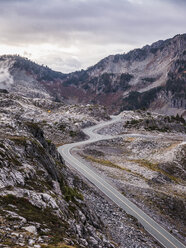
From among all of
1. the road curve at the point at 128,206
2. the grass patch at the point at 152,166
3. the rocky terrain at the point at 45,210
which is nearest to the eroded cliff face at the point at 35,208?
the rocky terrain at the point at 45,210

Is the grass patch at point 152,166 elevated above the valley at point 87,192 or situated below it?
below

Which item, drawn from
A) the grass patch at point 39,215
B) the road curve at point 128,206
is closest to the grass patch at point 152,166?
the road curve at point 128,206

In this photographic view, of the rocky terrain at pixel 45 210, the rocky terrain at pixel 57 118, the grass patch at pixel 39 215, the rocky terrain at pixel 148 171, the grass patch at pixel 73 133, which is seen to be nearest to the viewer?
the rocky terrain at pixel 45 210

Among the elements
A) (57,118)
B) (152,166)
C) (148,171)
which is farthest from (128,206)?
(57,118)

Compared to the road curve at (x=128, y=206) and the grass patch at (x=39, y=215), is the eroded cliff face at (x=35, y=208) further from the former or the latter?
the road curve at (x=128, y=206)

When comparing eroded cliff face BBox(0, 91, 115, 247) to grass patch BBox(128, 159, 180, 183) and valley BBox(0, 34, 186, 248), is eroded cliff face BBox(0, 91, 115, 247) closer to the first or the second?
valley BBox(0, 34, 186, 248)

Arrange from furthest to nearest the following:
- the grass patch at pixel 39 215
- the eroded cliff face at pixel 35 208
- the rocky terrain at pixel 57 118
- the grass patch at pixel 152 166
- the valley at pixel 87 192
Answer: the rocky terrain at pixel 57 118 < the grass patch at pixel 152 166 < the valley at pixel 87 192 < the grass patch at pixel 39 215 < the eroded cliff face at pixel 35 208

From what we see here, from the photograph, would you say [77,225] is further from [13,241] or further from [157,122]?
[157,122]

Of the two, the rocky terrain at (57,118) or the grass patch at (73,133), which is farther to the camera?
the grass patch at (73,133)

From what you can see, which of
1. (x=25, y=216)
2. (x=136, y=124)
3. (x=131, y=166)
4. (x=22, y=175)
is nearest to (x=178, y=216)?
(x=131, y=166)
